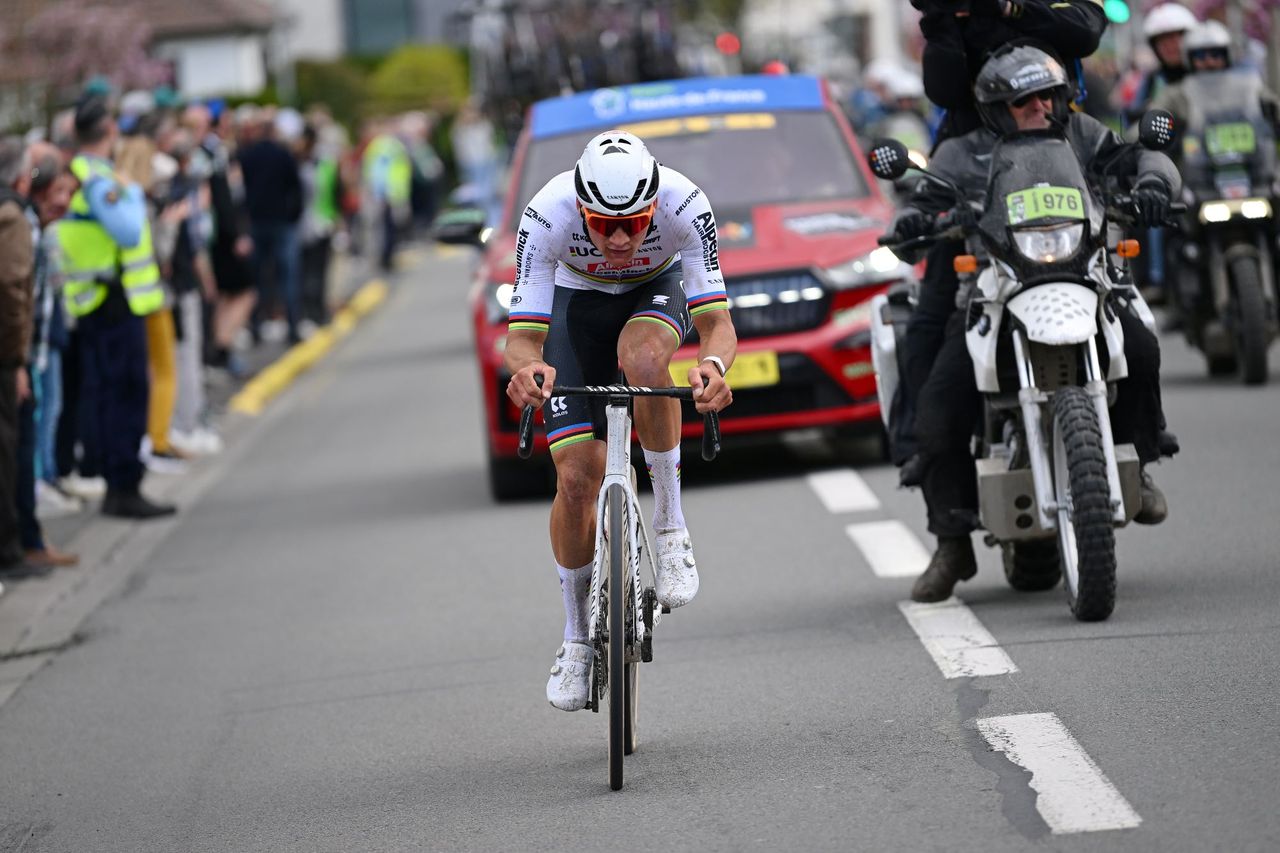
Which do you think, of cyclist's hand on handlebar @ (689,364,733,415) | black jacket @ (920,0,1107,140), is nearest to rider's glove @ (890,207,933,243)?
black jacket @ (920,0,1107,140)

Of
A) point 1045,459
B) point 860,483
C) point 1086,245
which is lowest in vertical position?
point 860,483

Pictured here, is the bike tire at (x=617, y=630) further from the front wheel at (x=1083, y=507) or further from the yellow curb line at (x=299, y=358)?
the yellow curb line at (x=299, y=358)

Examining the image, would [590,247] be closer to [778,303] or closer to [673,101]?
[778,303]

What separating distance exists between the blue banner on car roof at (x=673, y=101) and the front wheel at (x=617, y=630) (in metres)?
7.49

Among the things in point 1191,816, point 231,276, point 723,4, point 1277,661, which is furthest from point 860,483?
point 723,4

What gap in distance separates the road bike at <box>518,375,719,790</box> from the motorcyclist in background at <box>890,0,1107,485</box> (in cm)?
222

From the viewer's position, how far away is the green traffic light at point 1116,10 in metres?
9.91

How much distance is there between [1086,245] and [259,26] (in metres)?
74.9

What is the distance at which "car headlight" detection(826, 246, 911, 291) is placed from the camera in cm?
1291

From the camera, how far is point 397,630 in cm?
998

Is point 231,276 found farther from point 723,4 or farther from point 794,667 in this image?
point 723,4

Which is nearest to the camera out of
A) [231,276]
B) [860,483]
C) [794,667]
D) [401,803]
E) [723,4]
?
[401,803]

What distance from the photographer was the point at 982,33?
8969 mm

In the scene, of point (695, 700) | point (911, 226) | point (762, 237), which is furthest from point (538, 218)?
point (762, 237)
